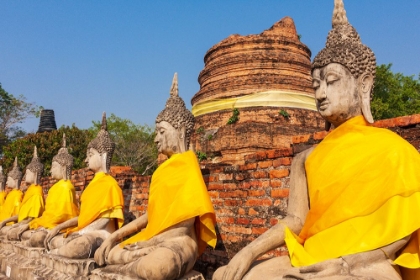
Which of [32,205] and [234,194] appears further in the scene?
[32,205]

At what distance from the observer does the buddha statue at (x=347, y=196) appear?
203 centimetres

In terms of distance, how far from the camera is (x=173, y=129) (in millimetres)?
4176

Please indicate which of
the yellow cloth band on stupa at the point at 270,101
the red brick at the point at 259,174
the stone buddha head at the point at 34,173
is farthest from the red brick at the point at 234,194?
the yellow cloth band on stupa at the point at 270,101

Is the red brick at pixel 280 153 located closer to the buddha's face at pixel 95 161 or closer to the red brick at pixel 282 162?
the red brick at pixel 282 162

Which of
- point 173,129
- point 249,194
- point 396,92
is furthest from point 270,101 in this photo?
point 396,92

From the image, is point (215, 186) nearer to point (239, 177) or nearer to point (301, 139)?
point (239, 177)

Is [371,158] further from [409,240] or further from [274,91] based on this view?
[274,91]

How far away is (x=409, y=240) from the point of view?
2.08 metres

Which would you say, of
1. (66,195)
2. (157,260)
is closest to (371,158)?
(157,260)

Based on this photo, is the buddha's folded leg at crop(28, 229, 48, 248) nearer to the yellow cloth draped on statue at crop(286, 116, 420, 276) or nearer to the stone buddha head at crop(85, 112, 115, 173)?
the stone buddha head at crop(85, 112, 115, 173)

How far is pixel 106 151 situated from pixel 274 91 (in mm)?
5833

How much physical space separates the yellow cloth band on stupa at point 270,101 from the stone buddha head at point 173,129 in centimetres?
598

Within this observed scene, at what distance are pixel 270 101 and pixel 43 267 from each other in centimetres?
689

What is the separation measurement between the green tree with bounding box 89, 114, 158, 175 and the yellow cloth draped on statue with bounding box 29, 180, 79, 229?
622 inches
